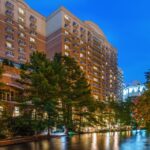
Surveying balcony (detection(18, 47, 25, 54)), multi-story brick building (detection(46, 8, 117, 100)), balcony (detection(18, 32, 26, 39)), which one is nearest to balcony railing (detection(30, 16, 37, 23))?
balcony (detection(18, 32, 26, 39))

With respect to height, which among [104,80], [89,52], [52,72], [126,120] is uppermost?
[89,52]

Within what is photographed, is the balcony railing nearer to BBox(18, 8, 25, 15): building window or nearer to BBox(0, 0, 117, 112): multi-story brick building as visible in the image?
BBox(0, 0, 117, 112): multi-story brick building

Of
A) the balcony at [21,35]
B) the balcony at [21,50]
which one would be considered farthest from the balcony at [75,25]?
the balcony at [21,50]

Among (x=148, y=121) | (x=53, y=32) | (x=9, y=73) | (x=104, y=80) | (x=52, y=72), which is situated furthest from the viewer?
(x=104, y=80)

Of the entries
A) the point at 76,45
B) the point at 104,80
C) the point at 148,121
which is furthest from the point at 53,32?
the point at 148,121

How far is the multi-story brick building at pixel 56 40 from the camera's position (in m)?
113

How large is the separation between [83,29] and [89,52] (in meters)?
11.5

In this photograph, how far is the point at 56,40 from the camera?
132000mm

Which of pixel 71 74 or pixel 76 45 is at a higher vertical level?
pixel 76 45

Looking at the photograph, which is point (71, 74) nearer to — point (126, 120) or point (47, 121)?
point (47, 121)

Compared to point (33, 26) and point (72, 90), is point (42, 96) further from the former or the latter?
point (33, 26)

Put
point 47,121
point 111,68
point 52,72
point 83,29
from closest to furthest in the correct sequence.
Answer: point 47,121, point 52,72, point 83,29, point 111,68

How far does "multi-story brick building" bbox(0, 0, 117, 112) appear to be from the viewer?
372ft

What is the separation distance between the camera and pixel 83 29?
482 ft
